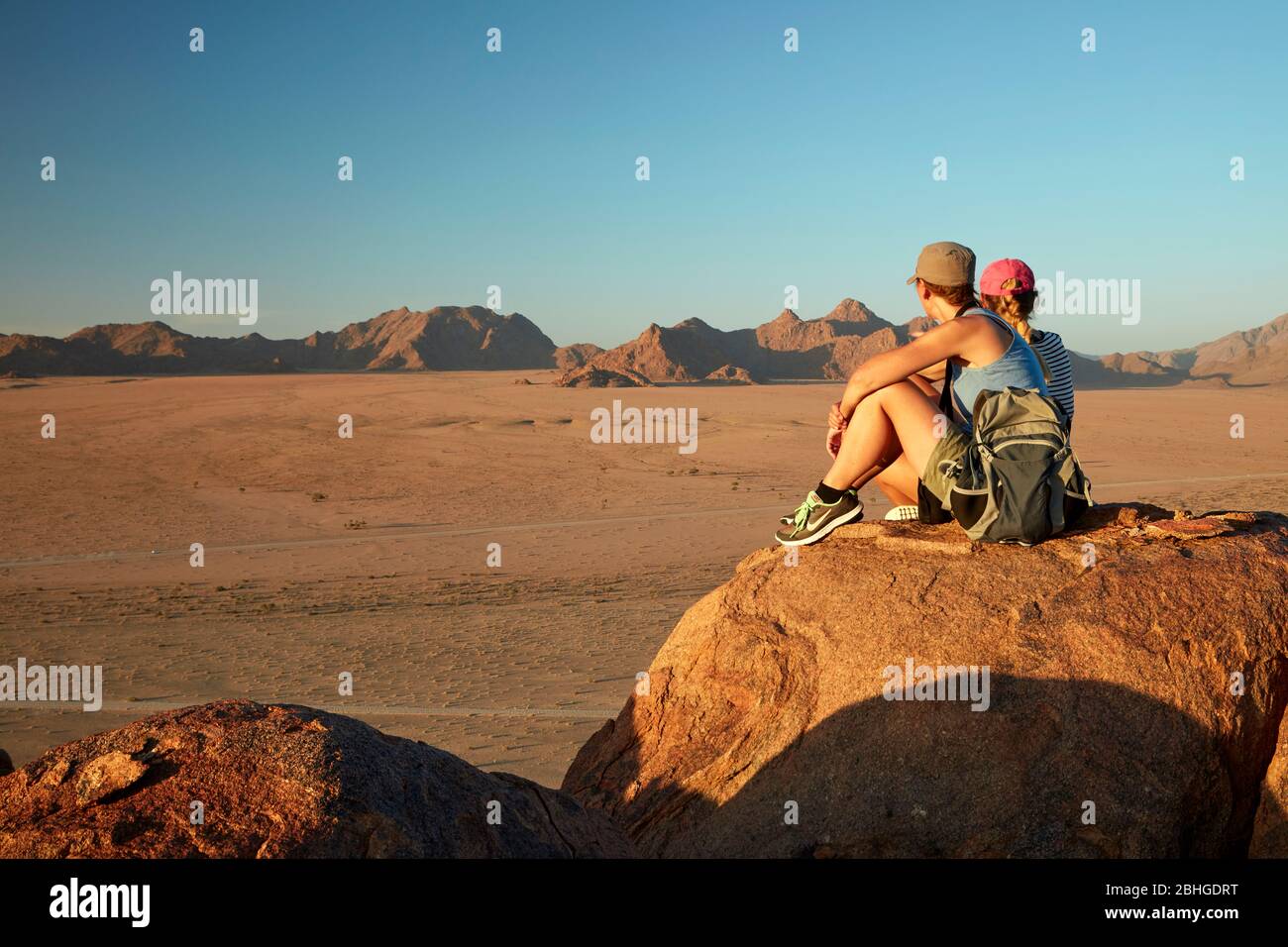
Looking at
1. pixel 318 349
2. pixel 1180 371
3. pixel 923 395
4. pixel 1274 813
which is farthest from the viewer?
pixel 318 349

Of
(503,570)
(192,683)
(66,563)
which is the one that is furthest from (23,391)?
(192,683)

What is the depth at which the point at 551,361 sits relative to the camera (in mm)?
71625

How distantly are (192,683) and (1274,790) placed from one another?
23.4ft

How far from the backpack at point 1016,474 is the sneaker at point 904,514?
1.27 ft

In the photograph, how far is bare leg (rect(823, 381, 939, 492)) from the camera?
12.5 feet

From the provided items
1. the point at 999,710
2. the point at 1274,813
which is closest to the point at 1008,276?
the point at 999,710

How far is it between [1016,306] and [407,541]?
36.6 feet

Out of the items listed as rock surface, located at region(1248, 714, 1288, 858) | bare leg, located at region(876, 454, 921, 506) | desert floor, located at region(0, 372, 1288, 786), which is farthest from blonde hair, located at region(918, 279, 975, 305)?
desert floor, located at region(0, 372, 1288, 786)

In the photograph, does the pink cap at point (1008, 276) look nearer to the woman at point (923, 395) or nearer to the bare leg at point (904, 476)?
the woman at point (923, 395)

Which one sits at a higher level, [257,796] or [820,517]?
[820,517]

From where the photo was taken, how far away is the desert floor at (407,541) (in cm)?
778

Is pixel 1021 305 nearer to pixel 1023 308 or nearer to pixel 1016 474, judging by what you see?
pixel 1023 308

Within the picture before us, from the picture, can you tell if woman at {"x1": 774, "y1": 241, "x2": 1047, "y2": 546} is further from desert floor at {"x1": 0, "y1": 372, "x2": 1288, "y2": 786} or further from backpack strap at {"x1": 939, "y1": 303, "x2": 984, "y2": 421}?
desert floor at {"x1": 0, "y1": 372, "x2": 1288, "y2": 786}

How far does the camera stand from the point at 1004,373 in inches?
146
